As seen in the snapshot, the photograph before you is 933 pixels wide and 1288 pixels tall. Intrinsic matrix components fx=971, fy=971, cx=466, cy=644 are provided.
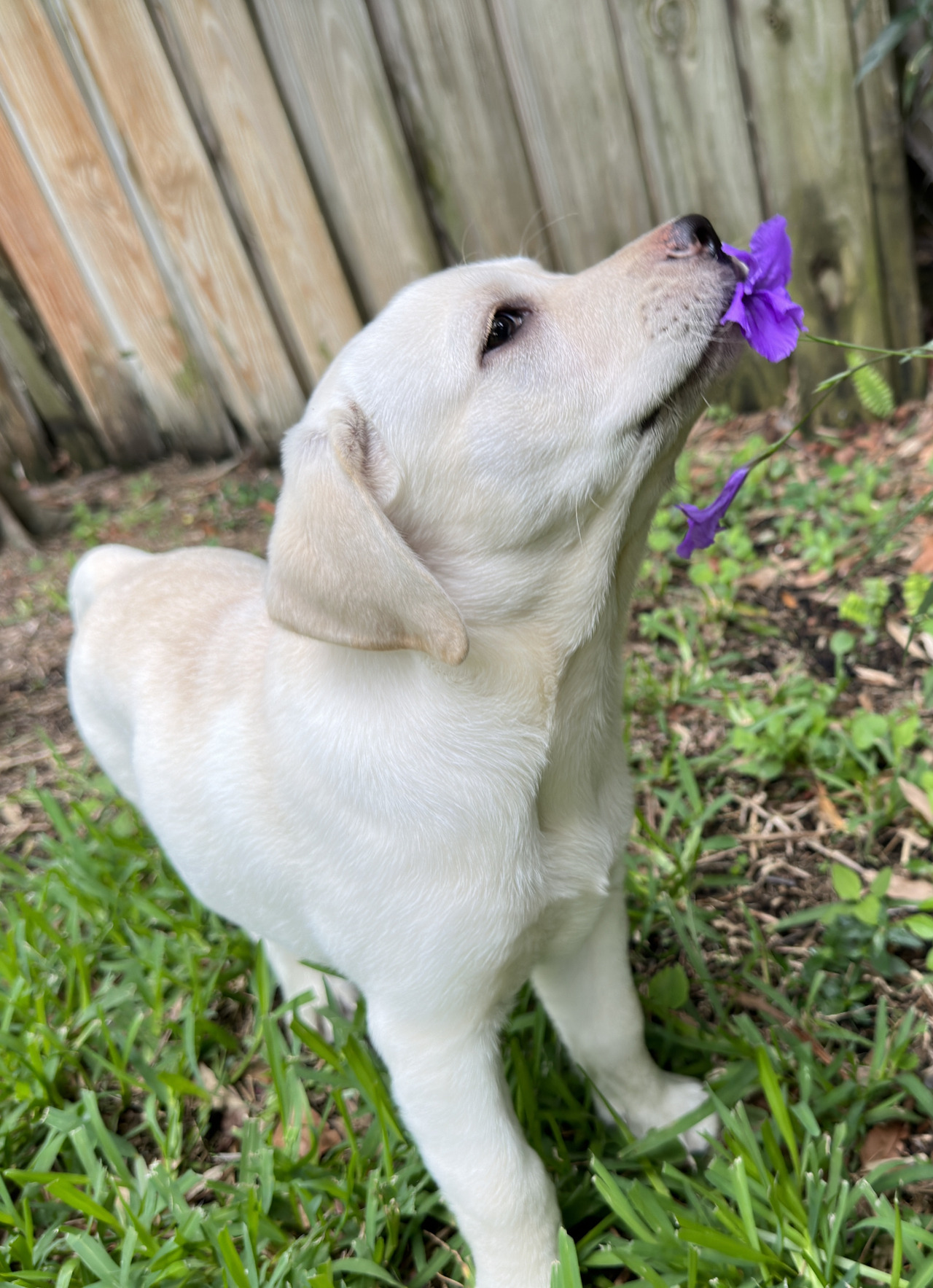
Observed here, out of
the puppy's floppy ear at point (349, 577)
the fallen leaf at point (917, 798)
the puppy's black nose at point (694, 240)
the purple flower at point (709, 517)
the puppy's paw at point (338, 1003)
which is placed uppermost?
the puppy's black nose at point (694, 240)

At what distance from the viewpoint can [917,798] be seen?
2.61 m

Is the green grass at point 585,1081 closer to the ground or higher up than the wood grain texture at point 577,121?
closer to the ground

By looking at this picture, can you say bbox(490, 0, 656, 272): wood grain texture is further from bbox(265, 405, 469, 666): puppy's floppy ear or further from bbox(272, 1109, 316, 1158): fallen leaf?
bbox(272, 1109, 316, 1158): fallen leaf

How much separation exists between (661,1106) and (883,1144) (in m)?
0.47

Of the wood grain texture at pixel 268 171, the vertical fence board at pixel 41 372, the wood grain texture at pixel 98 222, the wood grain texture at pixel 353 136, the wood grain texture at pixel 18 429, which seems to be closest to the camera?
the wood grain texture at pixel 353 136

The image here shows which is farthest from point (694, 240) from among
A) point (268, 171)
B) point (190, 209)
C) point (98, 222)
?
point (98, 222)

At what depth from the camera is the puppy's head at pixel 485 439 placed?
64.2 inches

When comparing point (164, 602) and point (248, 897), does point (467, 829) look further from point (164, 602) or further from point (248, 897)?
point (164, 602)

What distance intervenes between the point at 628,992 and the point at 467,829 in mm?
733

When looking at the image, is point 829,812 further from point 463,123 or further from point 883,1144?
point 463,123

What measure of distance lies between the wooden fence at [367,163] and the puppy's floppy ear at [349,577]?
8.34 ft

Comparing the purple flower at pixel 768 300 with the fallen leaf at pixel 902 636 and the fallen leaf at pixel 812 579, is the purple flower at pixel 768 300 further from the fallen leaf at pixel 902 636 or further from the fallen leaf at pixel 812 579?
the fallen leaf at pixel 812 579

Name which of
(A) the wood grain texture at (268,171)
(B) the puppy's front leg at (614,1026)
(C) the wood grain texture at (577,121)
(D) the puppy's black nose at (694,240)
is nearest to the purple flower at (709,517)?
(D) the puppy's black nose at (694,240)

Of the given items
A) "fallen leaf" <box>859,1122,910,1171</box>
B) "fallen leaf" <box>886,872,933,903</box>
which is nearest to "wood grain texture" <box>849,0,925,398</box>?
"fallen leaf" <box>886,872,933,903</box>
